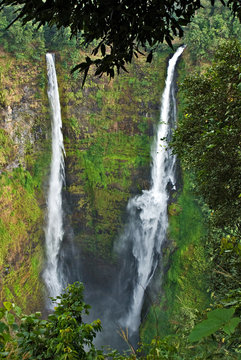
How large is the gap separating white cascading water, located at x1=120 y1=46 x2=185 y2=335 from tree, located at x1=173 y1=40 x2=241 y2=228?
24.8ft

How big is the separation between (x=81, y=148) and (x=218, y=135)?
1065 centimetres

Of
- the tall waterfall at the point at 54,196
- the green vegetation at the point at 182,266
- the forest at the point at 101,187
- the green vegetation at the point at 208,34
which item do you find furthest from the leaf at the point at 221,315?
the green vegetation at the point at 208,34

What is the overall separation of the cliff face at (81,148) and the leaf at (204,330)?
443 inches

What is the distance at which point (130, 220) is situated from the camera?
12922 millimetres

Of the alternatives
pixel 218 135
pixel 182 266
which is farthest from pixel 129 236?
pixel 218 135

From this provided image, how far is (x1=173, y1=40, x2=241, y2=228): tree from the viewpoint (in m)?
3.24

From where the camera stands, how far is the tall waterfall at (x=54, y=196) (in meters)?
11.8

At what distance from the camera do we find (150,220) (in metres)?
12.4

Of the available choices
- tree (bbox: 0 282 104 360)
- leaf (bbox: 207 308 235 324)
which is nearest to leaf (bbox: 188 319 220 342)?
leaf (bbox: 207 308 235 324)

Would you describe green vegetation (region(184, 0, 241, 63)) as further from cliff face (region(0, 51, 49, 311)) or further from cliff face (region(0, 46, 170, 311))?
cliff face (region(0, 51, 49, 311))

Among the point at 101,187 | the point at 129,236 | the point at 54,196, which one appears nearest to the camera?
the point at 54,196

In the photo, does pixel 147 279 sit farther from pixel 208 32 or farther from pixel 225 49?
pixel 208 32

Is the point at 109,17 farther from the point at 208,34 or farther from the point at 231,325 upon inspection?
the point at 208,34

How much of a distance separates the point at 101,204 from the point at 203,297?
6.48 metres
